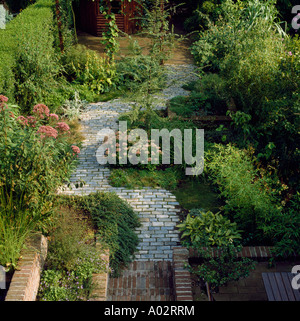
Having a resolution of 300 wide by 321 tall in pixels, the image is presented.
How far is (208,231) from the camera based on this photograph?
5.91 metres

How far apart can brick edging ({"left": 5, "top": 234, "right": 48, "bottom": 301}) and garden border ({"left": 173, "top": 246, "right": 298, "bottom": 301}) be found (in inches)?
74.7

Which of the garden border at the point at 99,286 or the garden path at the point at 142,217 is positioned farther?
the garden path at the point at 142,217

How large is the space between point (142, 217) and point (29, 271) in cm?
242

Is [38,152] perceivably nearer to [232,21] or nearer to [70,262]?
[70,262]

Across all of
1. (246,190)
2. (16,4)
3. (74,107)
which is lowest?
(246,190)

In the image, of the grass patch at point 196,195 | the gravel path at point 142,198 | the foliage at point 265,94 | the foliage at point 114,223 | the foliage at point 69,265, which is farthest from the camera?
the foliage at point 265,94

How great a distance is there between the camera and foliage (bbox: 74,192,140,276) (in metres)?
5.76

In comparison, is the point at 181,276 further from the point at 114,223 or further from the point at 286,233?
the point at 286,233

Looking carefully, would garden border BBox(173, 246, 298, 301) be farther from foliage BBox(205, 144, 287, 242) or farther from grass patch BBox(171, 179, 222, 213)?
grass patch BBox(171, 179, 222, 213)

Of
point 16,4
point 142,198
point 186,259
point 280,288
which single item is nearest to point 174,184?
point 142,198

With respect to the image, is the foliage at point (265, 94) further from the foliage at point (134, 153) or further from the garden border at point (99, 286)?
the garden border at point (99, 286)

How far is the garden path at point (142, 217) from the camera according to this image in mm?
5531

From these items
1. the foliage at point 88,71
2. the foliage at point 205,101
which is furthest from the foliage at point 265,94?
the foliage at point 88,71

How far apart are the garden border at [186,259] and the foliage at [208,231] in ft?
0.59
